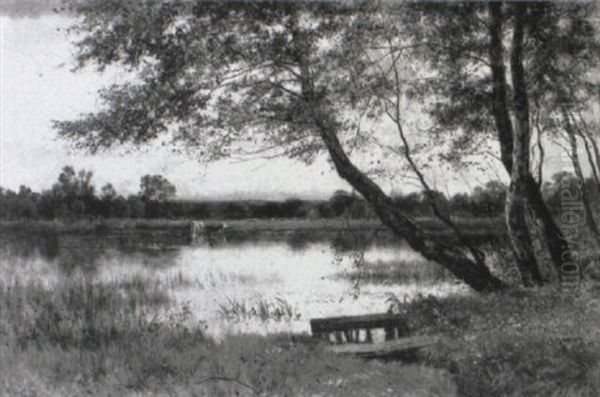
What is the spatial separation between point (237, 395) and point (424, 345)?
1818 mm

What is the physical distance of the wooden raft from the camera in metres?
5.42

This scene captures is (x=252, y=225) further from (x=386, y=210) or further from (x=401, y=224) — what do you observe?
(x=401, y=224)

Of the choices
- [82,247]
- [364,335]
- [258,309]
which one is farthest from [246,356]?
[82,247]

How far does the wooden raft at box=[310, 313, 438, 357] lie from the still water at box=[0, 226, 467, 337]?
95 millimetres

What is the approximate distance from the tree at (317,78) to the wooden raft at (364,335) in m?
1.00

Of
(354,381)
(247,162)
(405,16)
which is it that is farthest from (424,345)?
(405,16)

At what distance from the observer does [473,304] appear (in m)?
6.20

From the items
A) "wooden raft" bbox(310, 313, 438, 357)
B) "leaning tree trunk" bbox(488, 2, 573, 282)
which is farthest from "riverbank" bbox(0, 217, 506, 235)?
"wooden raft" bbox(310, 313, 438, 357)

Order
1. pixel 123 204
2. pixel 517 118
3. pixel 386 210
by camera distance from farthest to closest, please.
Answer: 1. pixel 517 118
2. pixel 386 210
3. pixel 123 204

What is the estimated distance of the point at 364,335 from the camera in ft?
18.2

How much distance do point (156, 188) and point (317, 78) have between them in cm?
192

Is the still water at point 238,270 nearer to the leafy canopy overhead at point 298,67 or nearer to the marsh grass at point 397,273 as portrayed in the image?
the marsh grass at point 397,273

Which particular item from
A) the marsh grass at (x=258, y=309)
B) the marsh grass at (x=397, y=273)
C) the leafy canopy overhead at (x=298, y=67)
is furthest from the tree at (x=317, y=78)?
the marsh grass at (x=258, y=309)

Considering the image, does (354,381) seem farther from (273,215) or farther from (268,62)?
(268,62)
